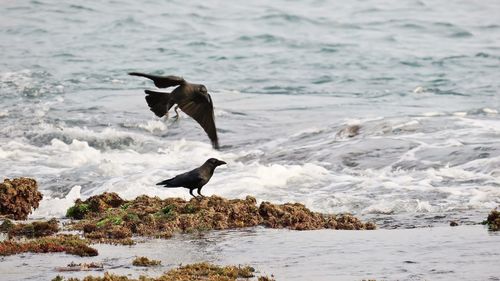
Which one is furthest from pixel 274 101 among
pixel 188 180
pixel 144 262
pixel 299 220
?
pixel 144 262

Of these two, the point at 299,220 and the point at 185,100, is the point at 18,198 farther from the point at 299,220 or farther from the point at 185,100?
the point at 299,220

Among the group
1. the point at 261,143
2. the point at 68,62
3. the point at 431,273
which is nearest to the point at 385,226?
the point at 431,273

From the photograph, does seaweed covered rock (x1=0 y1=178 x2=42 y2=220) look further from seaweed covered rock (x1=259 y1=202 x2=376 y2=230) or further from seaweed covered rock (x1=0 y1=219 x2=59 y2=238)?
seaweed covered rock (x1=259 y1=202 x2=376 y2=230)

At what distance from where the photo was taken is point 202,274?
9.56 meters

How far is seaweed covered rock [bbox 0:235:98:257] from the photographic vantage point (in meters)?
10.8

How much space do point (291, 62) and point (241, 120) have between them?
12.8m

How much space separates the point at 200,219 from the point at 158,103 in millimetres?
1637

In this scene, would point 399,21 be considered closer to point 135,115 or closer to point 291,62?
point 291,62

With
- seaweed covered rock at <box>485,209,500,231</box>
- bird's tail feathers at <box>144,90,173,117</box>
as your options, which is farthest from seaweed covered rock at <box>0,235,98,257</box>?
seaweed covered rock at <box>485,209,500,231</box>

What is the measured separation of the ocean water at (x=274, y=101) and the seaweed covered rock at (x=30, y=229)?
303 centimetres

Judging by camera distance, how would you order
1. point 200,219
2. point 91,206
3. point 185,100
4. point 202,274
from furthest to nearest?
point 91,206 < point 185,100 < point 200,219 < point 202,274

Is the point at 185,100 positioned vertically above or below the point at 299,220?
above

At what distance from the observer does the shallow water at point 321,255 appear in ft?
31.5

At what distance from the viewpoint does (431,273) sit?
9484mm
